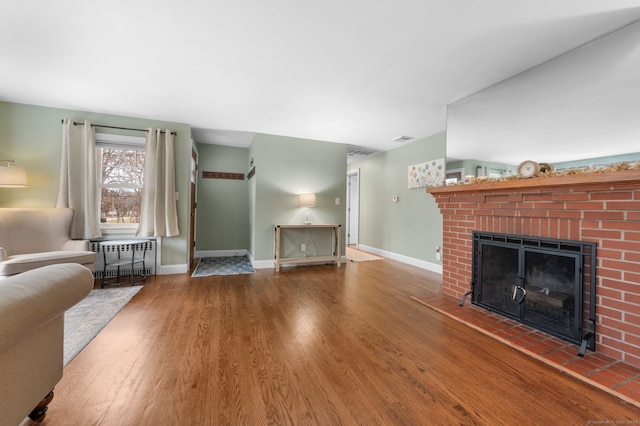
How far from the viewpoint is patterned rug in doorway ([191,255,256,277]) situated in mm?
3915

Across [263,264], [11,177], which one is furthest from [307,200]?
[11,177]

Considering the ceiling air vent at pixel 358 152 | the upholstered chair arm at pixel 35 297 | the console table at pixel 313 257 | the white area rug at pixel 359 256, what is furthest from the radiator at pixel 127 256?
the ceiling air vent at pixel 358 152

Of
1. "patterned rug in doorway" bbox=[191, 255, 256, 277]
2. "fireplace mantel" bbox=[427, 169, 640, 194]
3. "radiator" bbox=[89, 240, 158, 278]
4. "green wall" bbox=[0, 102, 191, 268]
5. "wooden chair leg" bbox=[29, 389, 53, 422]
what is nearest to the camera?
"wooden chair leg" bbox=[29, 389, 53, 422]

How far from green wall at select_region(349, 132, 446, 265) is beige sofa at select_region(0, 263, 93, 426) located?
4.24 m

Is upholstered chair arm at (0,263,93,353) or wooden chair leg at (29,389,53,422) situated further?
wooden chair leg at (29,389,53,422)

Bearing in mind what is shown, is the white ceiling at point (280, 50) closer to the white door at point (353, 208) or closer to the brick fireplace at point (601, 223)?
the brick fireplace at point (601, 223)

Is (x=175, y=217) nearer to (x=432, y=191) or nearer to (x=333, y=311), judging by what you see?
(x=333, y=311)

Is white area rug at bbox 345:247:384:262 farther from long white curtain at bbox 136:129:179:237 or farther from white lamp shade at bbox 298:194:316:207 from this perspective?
long white curtain at bbox 136:129:179:237

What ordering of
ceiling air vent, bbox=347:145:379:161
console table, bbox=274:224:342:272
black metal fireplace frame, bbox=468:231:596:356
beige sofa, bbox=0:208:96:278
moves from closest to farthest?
black metal fireplace frame, bbox=468:231:596:356 < beige sofa, bbox=0:208:96:278 < console table, bbox=274:224:342:272 < ceiling air vent, bbox=347:145:379:161

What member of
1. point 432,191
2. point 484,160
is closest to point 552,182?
point 484,160

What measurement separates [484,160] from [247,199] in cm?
425

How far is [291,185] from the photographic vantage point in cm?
451

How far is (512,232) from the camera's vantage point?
235cm

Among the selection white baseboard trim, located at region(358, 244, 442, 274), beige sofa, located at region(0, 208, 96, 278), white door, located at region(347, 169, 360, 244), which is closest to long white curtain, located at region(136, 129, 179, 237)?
beige sofa, located at region(0, 208, 96, 278)
